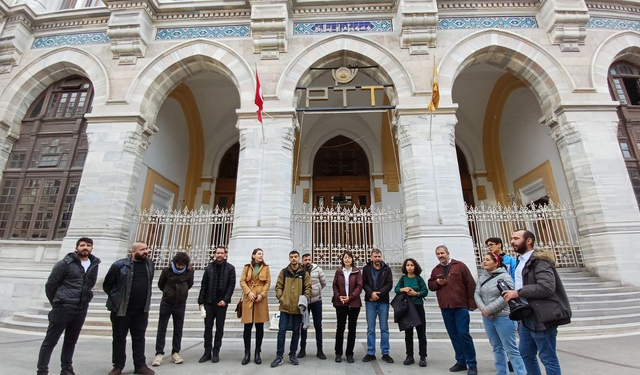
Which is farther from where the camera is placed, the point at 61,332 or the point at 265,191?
the point at 265,191

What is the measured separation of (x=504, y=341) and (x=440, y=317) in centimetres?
302

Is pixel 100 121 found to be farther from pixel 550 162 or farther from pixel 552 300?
pixel 550 162

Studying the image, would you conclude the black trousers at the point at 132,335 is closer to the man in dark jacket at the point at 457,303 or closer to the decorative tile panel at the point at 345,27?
the man in dark jacket at the point at 457,303

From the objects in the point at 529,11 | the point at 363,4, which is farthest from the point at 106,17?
the point at 529,11

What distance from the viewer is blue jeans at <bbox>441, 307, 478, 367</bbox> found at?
3422mm

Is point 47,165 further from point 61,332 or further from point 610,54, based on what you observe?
point 610,54

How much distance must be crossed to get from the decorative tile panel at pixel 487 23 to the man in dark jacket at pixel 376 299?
8.20 meters

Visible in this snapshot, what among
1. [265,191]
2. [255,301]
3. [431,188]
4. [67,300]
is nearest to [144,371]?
[67,300]

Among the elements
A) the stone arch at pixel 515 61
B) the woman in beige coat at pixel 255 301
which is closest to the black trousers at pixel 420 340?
the woman in beige coat at pixel 255 301

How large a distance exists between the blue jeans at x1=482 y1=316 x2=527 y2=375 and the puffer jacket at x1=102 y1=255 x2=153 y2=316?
12.1 feet

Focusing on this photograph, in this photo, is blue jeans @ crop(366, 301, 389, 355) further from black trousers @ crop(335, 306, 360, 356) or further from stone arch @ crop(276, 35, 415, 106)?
stone arch @ crop(276, 35, 415, 106)

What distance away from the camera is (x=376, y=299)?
13.0ft

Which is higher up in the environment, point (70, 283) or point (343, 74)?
point (343, 74)

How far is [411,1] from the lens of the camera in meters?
9.04
